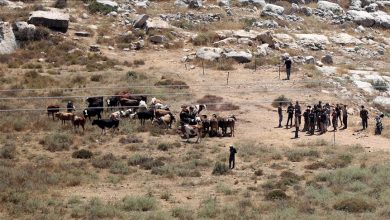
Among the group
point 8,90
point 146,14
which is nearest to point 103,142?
point 8,90

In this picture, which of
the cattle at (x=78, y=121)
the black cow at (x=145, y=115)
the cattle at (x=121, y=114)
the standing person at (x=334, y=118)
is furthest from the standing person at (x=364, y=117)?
the cattle at (x=78, y=121)

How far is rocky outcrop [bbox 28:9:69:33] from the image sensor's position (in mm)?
50656

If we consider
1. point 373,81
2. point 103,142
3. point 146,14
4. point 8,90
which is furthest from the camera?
point 146,14

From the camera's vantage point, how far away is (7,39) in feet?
156

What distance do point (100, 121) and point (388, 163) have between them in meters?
14.0

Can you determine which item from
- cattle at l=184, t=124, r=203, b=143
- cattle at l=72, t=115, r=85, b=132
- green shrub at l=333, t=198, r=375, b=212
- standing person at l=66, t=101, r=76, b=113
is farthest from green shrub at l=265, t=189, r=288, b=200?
standing person at l=66, t=101, r=76, b=113

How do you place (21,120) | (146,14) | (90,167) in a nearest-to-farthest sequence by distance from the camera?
1. (90,167)
2. (21,120)
3. (146,14)

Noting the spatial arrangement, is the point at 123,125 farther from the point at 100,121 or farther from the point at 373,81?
the point at 373,81

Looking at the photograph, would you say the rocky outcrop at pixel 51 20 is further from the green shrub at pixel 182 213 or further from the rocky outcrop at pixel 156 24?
the green shrub at pixel 182 213

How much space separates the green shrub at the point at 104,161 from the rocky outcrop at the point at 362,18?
36750 millimetres

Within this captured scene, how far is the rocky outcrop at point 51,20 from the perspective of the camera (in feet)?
166

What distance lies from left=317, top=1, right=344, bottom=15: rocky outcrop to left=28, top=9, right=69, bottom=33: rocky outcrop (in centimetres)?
2524

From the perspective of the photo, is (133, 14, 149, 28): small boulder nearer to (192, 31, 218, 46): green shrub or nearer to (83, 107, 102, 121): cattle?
(192, 31, 218, 46): green shrub

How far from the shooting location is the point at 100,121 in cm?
3369
